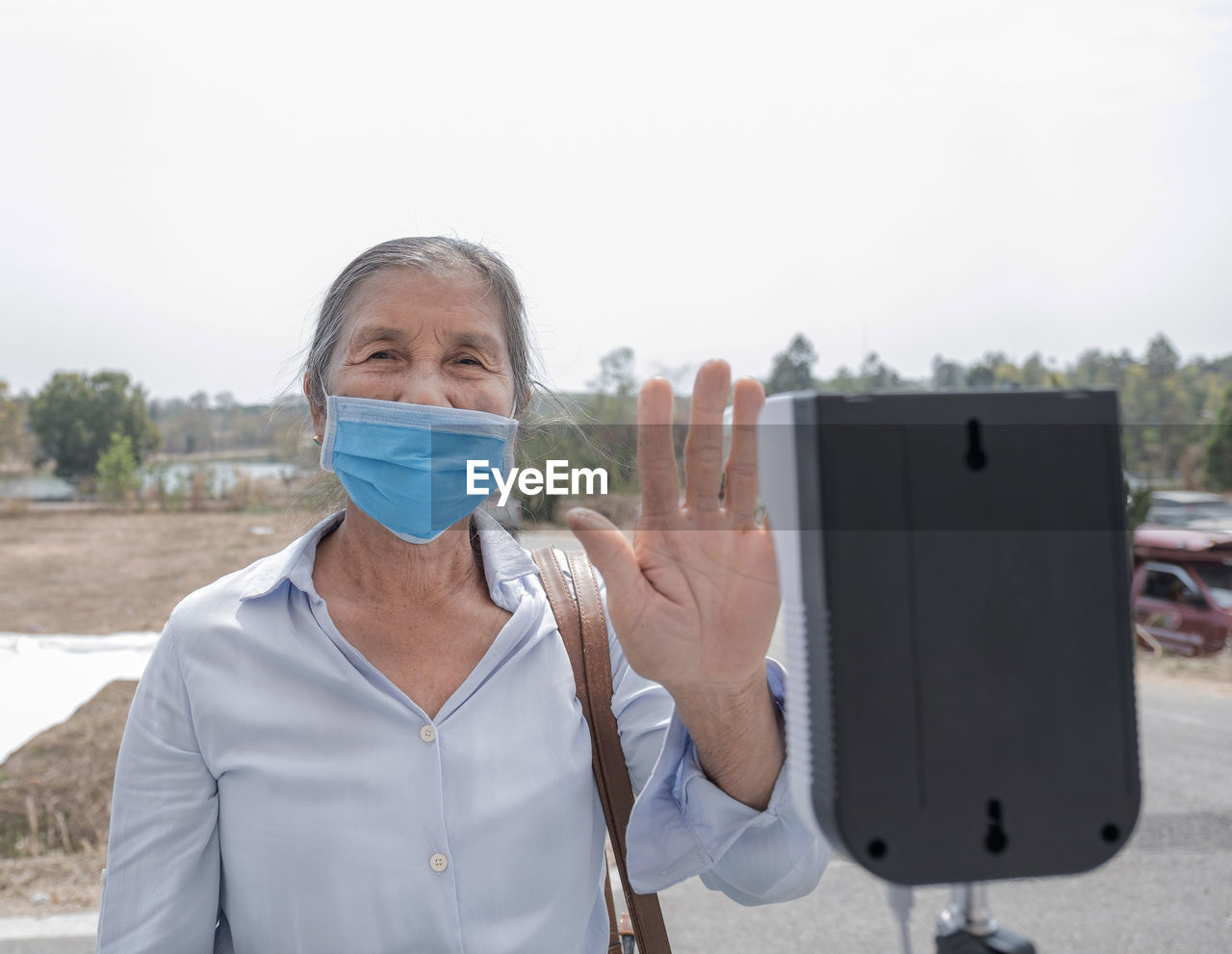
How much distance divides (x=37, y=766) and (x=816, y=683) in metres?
6.91

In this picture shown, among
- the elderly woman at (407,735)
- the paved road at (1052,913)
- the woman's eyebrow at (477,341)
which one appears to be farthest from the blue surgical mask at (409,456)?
the paved road at (1052,913)

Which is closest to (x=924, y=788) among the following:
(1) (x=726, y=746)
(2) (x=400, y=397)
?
(1) (x=726, y=746)

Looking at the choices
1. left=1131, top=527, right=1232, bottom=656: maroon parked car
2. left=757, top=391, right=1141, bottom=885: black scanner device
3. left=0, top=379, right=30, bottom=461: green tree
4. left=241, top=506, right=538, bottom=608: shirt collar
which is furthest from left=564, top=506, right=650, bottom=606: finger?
left=0, top=379, right=30, bottom=461: green tree

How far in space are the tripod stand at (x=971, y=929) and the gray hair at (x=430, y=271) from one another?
3.82ft

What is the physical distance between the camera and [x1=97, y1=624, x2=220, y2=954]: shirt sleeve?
1.24 metres

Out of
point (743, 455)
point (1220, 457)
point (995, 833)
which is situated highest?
point (743, 455)

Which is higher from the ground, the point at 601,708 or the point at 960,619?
the point at 960,619

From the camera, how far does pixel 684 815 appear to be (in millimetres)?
1104

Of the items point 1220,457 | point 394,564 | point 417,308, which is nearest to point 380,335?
point 417,308

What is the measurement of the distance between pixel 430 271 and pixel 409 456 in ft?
1.06

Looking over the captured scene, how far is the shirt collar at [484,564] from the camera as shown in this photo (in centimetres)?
139

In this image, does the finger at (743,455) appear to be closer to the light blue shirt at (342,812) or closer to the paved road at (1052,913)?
the light blue shirt at (342,812)

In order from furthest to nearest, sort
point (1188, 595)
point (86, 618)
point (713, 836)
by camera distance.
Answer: point (86, 618) → point (1188, 595) → point (713, 836)

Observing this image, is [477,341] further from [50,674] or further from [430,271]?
[50,674]
